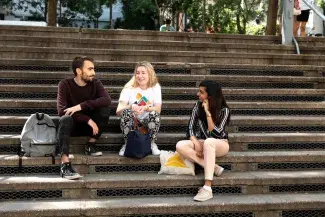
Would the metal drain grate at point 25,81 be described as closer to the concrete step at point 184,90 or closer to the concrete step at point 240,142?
the concrete step at point 184,90

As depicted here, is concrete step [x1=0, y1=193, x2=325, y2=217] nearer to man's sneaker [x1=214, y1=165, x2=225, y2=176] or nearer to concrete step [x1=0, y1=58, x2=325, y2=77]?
man's sneaker [x1=214, y1=165, x2=225, y2=176]

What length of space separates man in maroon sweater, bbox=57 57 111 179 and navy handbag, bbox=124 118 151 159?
37cm

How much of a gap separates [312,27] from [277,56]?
12624 mm

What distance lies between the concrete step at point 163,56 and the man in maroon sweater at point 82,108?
91.6 inches

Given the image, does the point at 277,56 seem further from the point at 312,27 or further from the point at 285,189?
the point at 312,27

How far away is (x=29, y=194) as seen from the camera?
4.89 meters

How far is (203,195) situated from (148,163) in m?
0.80

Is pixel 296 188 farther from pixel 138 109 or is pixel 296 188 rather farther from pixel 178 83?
pixel 178 83

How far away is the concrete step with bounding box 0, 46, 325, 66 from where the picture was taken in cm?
768

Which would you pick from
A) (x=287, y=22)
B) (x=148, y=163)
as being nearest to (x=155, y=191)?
(x=148, y=163)

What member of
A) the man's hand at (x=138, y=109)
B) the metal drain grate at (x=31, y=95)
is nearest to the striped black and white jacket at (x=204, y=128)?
the man's hand at (x=138, y=109)

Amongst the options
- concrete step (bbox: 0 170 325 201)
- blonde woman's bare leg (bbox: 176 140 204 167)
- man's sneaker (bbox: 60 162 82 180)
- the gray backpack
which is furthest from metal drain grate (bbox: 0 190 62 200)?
blonde woman's bare leg (bbox: 176 140 204 167)

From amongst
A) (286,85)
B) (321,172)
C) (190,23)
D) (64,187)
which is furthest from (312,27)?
(64,187)

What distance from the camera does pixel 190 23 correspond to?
1197 inches
